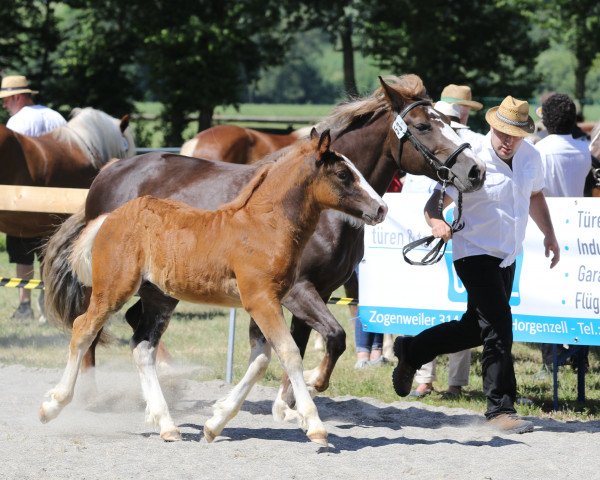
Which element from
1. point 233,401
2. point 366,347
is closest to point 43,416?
point 233,401

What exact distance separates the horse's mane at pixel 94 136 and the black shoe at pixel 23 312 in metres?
1.68

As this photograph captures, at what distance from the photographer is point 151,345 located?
6148 mm

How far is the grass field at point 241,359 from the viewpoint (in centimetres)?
741

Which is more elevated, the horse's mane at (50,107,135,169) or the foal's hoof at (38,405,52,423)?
the horse's mane at (50,107,135,169)

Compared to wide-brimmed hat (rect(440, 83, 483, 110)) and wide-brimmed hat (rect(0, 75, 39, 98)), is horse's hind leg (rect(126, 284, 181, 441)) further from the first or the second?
wide-brimmed hat (rect(0, 75, 39, 98))

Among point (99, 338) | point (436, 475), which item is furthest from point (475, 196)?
point (99, 338)

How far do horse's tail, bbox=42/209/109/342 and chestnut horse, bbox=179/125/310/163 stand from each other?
5.61m

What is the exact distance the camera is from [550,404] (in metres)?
7.26

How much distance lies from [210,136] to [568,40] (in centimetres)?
1713

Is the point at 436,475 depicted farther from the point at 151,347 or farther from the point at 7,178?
the point at 7,178

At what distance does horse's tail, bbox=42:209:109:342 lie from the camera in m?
7.30

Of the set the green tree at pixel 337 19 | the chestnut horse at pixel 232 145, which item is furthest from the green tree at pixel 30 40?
the chestnut horse at pixel 232 145

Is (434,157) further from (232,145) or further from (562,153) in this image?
(232,145)

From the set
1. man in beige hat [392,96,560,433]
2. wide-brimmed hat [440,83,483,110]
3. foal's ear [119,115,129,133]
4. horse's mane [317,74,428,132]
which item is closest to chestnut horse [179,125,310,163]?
foal's ear [119,115,129,133]
